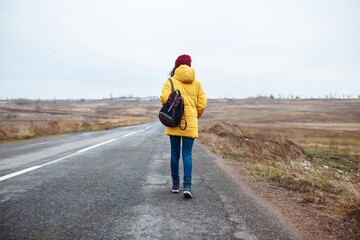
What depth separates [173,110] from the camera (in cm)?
377

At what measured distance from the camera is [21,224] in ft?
8.52

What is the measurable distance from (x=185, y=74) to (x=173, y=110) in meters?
0.63

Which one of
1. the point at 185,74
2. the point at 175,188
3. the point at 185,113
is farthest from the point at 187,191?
the point at 185,74

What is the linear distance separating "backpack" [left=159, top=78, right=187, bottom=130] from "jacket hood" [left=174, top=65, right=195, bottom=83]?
0.97ft

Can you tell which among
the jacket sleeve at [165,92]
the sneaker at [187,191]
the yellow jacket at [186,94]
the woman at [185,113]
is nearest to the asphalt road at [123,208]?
the sneaker at [187,191]

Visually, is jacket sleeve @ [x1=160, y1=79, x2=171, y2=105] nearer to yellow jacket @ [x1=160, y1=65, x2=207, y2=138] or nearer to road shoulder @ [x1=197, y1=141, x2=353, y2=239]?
yellow jacket @ [x1=160, y1=65, x2=207, y2=138]

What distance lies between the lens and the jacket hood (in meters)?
3.90

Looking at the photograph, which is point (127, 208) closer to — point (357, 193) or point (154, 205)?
point (154, 205)

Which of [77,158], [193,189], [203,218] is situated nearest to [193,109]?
[193,189]

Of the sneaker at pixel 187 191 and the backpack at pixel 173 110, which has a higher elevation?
the backpack at pixel 173 110

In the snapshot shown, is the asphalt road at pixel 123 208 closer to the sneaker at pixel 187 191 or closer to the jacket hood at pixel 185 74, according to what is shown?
the sneaker at pixel 187 191

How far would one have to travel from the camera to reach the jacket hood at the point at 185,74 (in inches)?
153

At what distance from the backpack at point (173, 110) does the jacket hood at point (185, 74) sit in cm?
30

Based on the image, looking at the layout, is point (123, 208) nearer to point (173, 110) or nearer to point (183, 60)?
point (173, 110)
